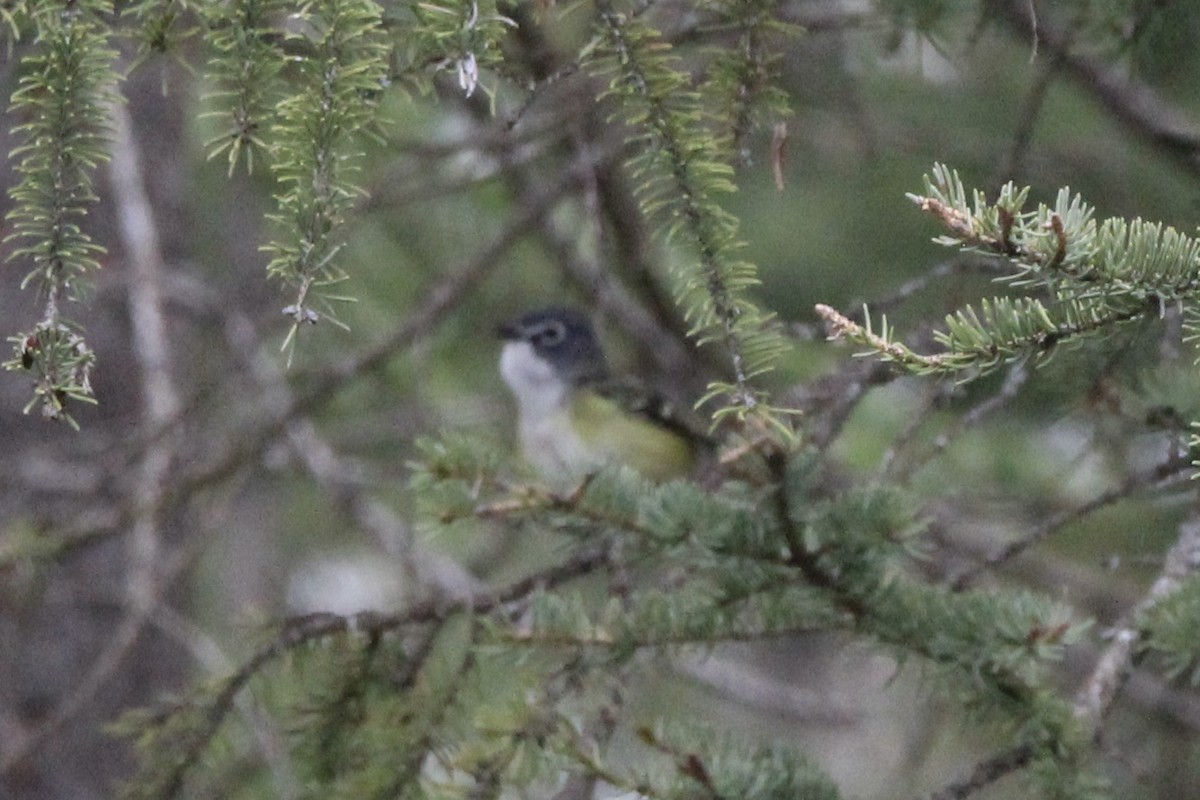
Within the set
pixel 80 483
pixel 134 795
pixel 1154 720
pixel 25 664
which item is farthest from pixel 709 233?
pixel 25 664

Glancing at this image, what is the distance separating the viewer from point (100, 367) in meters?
4.76

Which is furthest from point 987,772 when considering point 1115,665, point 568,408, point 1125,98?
point 568,408

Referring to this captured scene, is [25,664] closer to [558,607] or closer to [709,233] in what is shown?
[558,607]

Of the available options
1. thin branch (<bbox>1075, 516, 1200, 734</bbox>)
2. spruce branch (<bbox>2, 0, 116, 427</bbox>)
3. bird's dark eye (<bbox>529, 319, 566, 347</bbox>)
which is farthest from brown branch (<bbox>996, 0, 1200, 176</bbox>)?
bird's dark eye (<bbox>529, 319, 566, 347</bbox>)

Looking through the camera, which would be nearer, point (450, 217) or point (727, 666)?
point (727, 666)

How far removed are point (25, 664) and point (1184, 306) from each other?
3.84 metres

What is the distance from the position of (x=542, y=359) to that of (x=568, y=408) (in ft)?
0.66

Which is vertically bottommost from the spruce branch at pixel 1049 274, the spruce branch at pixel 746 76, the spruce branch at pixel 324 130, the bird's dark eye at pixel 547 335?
the bird's dark eye at pixel 547 335

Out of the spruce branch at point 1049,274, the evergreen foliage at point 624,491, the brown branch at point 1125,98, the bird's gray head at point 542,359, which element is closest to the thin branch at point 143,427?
the evergreen foliage at point 624,491

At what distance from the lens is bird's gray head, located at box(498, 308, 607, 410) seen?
5367mm

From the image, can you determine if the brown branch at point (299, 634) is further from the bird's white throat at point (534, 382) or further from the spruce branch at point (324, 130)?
the bird's white throat at point (534, 382)

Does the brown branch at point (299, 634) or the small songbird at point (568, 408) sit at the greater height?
the brown branch at point (299, 634)

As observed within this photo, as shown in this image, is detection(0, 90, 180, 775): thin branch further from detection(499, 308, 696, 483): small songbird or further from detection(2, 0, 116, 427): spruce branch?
detection(2, 0, 116, 427): spruce branch

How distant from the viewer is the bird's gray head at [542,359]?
5.37 meters
